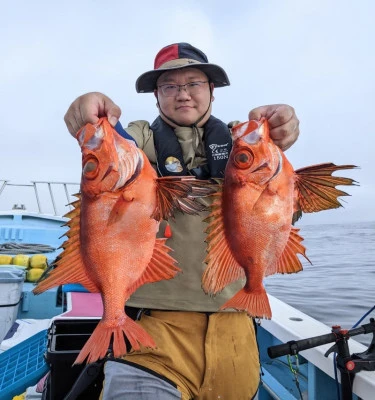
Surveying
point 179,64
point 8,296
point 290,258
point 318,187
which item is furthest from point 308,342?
point 8,296

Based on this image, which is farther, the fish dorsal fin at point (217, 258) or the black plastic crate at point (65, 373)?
the black plastic crate at point (65, 373)

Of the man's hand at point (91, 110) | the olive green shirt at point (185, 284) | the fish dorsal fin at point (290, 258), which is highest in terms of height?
the man's hand at point (91, 110)

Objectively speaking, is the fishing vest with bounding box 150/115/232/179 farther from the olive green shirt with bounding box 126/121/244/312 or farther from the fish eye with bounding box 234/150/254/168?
the fish eye with bounding box 234/150/254/168

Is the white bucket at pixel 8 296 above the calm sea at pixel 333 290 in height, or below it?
above

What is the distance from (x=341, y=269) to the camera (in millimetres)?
14578

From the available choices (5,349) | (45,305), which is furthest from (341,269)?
(5,349)

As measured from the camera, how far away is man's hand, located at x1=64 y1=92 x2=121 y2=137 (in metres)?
1.85

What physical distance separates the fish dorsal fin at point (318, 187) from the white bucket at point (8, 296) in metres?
4.28

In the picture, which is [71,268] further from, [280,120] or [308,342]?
[308,342]

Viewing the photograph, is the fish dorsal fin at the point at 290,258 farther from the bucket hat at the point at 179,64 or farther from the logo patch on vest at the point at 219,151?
the bucket hat at the point at 179,64

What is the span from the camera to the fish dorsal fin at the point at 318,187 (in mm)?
1860

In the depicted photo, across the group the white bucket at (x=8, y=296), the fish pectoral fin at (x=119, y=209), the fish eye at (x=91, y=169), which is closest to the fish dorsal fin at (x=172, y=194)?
the fish pectoral fin at (x=119, y=209)

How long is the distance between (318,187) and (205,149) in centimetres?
101

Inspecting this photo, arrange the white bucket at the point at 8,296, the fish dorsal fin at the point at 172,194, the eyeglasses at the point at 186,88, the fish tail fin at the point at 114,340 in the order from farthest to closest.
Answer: the white bucket at the point at 8,296, the eyeglasses at the point at 186,88, the fish dorsal fin at the point at 172,194, the fish tail fin at the point at 114,340
